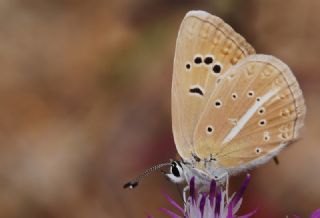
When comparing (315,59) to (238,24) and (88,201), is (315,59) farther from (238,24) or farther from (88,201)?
(88,201)

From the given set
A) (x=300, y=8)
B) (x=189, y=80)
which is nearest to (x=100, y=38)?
(x=300, y=8)

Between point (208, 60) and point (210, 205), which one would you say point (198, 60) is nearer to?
point (208, 60)

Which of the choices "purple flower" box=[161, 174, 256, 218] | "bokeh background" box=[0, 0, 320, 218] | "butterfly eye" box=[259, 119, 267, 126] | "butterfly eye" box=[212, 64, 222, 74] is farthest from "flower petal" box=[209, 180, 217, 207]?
"bokeh background" box=[0, 0, 320, 218]

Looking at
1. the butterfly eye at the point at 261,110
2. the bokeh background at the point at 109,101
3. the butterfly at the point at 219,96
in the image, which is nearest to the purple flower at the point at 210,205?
the butterfly at the point at 219,96

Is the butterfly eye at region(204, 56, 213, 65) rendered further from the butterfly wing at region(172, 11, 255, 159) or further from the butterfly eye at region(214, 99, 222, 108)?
the butterfly eye at region(214, 99, 222, 108)

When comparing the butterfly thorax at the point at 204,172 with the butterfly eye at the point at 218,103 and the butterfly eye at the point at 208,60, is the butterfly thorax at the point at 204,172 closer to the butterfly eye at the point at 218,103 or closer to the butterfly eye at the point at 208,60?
the butterfly eye at the point at 218,103

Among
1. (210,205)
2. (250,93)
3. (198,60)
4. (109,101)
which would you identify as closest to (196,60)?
(198,60)
